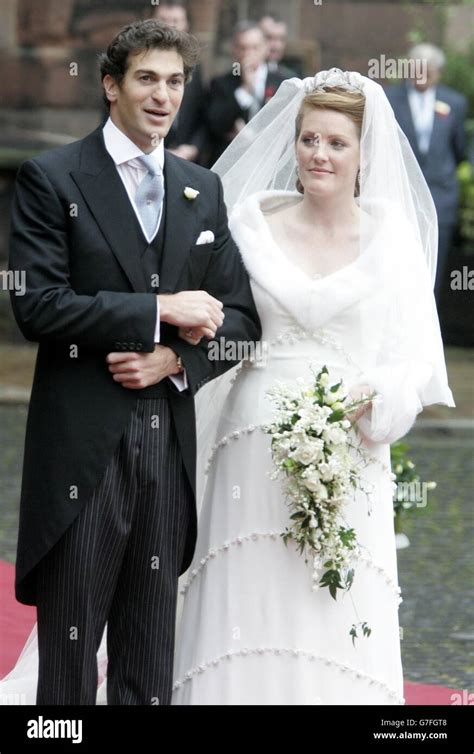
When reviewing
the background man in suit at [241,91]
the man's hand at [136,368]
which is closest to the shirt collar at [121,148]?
the man's hand at [136,368]

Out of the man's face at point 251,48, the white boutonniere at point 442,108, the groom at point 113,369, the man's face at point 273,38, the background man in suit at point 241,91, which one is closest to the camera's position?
the groom at point 113,369

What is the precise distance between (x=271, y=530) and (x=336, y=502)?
0.98ft

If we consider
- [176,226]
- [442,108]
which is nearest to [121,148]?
[176,226]

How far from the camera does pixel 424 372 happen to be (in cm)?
498

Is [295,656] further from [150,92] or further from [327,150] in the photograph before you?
[150,92]

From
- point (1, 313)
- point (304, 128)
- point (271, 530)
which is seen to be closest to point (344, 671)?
point (271, 530)

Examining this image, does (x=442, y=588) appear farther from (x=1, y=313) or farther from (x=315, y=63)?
(x=315, y=63)

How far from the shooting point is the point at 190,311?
4.55 meters

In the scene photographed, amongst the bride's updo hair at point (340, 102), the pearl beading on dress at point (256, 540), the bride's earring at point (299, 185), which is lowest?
the pearl beading on dress at point (256, 540)

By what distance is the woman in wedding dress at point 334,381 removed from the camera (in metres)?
4.97

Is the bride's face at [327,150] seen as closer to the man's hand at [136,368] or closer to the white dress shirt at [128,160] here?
the white dress shirt at [128,160]

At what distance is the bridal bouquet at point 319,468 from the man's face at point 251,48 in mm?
7503
